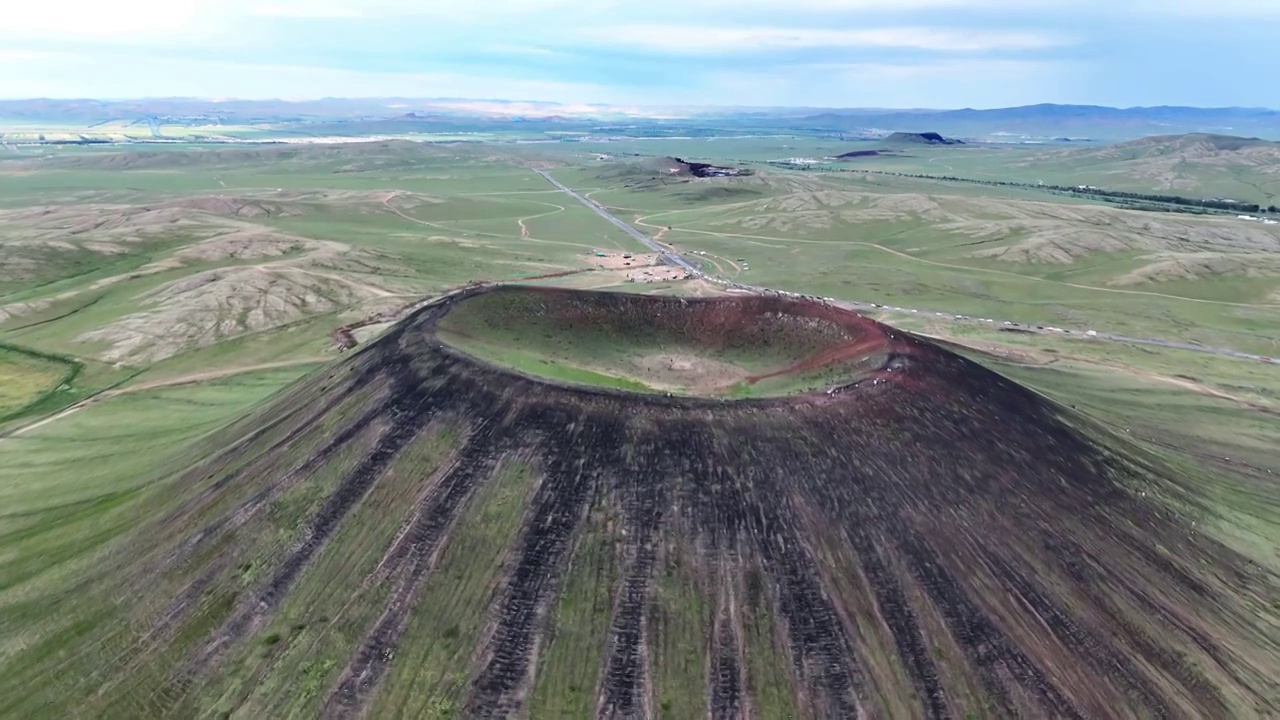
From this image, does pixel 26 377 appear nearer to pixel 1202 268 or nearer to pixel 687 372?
pixel 687 372

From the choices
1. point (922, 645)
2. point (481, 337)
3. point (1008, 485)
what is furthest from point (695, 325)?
point (922, 645)

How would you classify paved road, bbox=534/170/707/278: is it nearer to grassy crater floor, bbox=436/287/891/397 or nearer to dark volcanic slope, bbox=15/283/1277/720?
grassy crater floor, bbox=436/287/891/397

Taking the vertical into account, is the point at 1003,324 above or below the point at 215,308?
below

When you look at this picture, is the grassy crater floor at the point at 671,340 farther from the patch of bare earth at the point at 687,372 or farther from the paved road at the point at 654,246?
the paved road at the point at 654,246

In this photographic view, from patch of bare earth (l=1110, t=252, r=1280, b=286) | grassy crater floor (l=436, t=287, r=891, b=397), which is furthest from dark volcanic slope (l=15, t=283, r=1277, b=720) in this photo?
patch of bare earth (l=1110, t=252, r=1280, b=286)

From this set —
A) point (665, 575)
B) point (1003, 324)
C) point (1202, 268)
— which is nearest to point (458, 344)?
point (665, 575)

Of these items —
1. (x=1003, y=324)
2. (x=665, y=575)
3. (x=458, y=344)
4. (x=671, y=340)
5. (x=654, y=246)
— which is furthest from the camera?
(x=654, y=246)

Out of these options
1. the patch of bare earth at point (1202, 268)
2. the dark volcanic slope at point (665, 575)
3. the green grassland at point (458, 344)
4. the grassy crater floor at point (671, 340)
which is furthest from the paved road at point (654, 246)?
the dark volcanic slope at point (665, 575)
